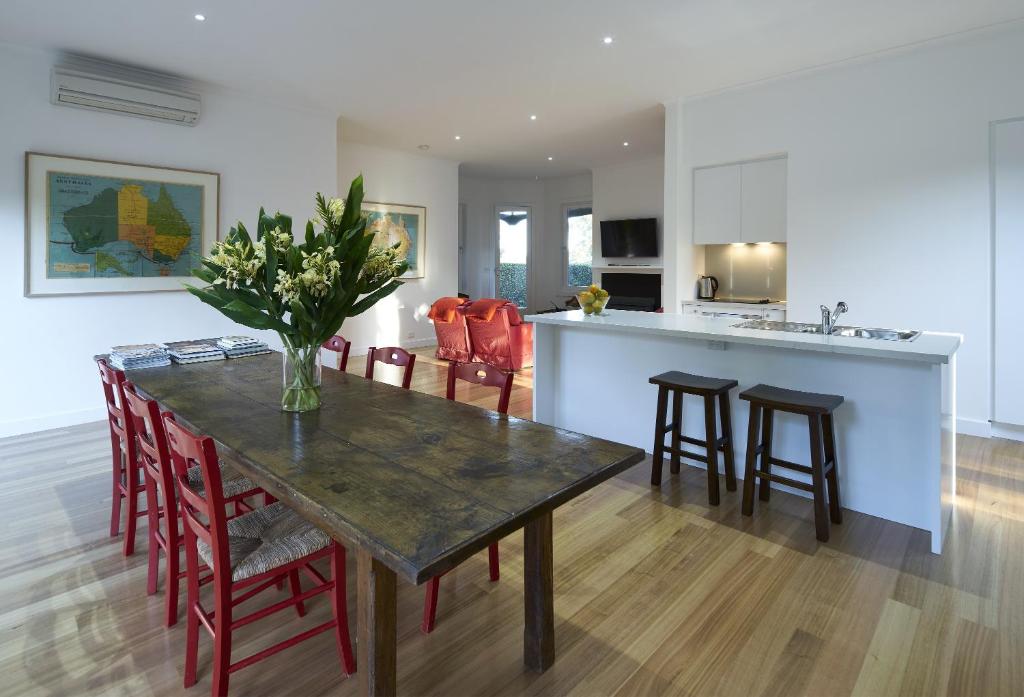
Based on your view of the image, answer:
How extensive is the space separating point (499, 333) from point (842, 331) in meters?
3.72

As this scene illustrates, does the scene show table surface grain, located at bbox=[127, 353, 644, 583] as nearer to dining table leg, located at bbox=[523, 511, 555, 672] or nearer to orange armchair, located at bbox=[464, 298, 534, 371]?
dining table leg, located at bbox=[523, 511, 555, 672]

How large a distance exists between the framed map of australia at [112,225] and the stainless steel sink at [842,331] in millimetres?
4482

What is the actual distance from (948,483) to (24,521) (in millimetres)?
4343

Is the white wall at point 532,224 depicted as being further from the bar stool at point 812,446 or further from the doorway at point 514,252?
the bar stool at point 812,446

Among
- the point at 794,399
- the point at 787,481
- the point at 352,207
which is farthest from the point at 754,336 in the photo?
the point at 352,207

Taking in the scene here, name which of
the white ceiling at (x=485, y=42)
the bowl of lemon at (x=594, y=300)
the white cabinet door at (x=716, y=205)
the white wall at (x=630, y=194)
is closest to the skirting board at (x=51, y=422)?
the white ceiling at (x=485, y=42)

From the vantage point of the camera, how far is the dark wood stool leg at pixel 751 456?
8.87 ft

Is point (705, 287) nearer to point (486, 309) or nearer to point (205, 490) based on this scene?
point (486, 309)

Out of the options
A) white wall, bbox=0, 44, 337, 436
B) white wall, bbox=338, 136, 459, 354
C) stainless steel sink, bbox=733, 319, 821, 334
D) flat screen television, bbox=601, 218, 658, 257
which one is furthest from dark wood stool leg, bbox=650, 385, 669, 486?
flat screen television, bbox=601, 218, 658, 257

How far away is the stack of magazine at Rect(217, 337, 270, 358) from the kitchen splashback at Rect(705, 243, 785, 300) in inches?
194

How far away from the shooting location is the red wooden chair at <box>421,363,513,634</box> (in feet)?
6.24

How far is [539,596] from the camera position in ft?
5.54

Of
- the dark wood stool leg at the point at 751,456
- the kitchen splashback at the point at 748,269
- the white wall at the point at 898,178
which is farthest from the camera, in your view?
the kitchen splashback at the point at 748,269

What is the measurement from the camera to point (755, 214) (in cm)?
523
